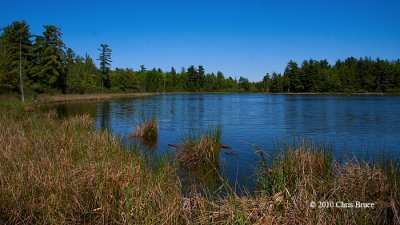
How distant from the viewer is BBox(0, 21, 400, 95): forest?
48503 mm

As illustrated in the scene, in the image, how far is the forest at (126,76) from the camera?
4850cm

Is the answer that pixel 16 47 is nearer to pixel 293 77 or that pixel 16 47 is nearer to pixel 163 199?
pixel 163 199

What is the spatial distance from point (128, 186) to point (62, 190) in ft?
3.53

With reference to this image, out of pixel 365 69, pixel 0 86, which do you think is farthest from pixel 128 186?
pixel 365 69

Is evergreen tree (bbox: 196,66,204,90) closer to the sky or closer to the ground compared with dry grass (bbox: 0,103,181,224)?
closer to the sky

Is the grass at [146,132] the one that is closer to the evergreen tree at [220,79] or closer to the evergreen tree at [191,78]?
the evergreen tree at [191,78]

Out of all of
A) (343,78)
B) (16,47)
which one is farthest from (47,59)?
(343,78)

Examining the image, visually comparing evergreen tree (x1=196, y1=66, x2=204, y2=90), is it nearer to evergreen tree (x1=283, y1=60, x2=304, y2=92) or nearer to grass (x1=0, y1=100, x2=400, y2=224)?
evergreen tree (x1=283, y1=60, x2=304, y2=92)

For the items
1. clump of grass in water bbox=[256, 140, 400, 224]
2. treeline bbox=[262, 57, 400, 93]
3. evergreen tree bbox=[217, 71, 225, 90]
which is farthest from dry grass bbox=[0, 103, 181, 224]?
evergreen tree bbox=[217, 71, 225, 90]

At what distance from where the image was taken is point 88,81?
2960 inches

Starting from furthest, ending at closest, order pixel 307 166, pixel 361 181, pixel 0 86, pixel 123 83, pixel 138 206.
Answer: pixel 123 83
pixel 0 86
pixel 307 166
pixel 361 181
pixel 138 206

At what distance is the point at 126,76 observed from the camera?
9625 centimetres

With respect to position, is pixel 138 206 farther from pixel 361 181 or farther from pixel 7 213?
pixel 361 181

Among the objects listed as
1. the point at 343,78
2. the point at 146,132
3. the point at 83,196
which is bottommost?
the point at 146,132
